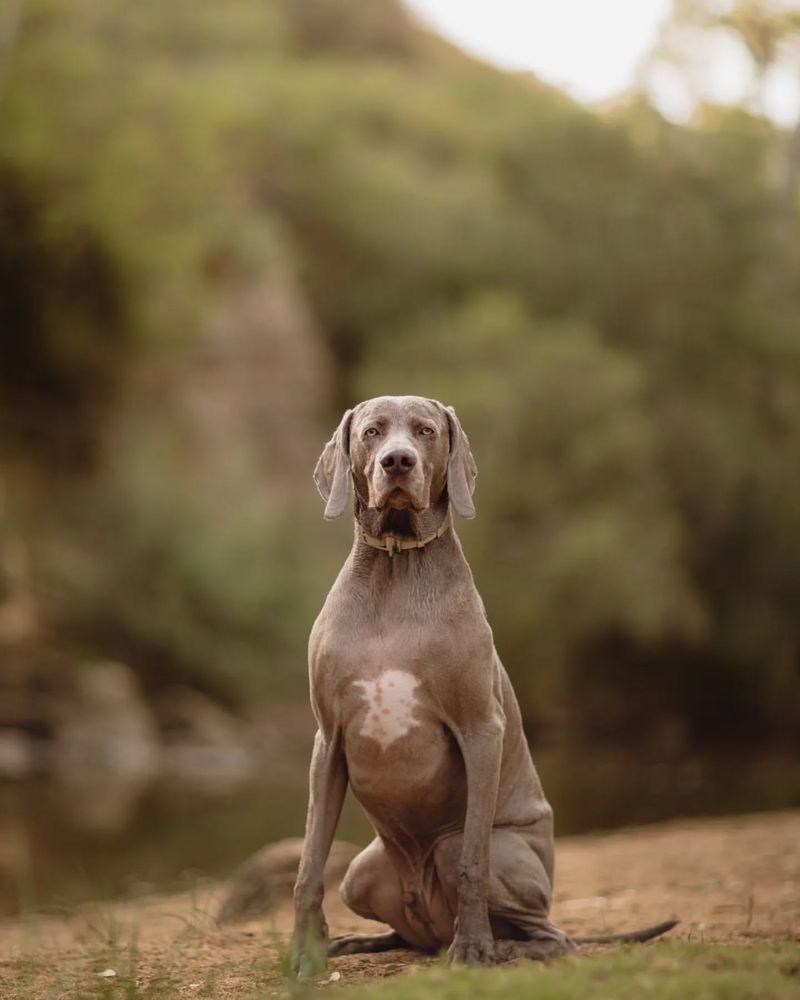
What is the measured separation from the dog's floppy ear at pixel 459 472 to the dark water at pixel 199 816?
3640 mm

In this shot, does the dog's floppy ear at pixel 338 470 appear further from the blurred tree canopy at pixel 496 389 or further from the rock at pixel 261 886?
the blurred tree canopy at pixel 496 389

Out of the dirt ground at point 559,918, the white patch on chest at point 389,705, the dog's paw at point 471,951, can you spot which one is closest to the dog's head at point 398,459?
the white patch on chest at point 389,705

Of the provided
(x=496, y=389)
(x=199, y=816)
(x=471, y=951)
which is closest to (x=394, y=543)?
(x=471, y=951)

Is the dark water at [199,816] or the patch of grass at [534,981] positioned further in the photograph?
the dark water at [199,816]

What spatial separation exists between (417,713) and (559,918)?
3082 millimetres

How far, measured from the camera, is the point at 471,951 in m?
4.98

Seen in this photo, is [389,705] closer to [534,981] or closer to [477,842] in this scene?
[477,842]

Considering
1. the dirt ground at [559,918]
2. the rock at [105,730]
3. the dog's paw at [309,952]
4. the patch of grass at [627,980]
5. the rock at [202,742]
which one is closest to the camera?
the patch of grass at [627,980]

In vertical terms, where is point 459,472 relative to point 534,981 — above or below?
above

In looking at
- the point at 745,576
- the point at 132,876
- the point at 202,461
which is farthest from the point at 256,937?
the point at 202,461

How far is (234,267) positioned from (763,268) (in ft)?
37.7

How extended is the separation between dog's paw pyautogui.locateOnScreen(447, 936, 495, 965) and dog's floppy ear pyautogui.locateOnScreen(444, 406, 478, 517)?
1.52 m

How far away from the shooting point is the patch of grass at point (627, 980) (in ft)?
12.9

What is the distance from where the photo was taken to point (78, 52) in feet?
74.8
